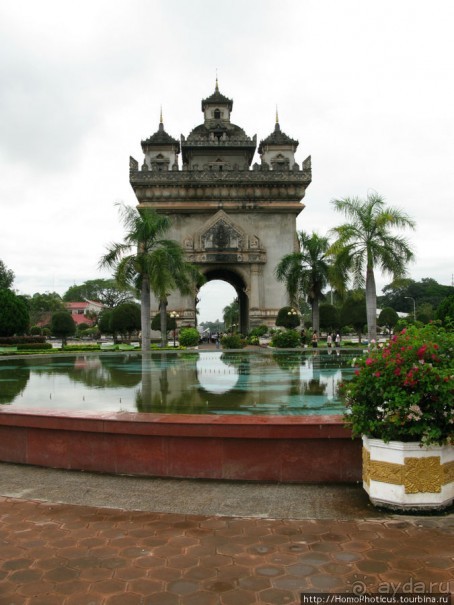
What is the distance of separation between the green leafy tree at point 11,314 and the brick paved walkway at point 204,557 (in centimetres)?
3147

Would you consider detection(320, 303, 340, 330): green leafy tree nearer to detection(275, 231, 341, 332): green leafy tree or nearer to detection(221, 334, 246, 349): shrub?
detection(275, 231, 341, 332): green leafy tree

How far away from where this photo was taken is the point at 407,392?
197 inches

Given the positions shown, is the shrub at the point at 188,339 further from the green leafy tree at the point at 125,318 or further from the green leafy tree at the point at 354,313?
the green leafy tree at the point at 354,313

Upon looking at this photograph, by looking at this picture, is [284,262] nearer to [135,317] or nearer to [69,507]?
[135,317]

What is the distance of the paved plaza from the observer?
3570 mm

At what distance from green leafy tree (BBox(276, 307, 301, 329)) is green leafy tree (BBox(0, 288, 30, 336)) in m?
18.0

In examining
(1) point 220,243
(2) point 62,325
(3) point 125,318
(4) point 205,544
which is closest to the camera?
(4) point 205,544

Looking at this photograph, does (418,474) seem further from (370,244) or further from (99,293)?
(99,293)

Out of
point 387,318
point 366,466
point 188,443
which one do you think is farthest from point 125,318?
point 366,466

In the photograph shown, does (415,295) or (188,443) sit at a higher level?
(415,295)

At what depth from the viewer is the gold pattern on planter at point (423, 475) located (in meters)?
4.88

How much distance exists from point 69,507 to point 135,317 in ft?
124

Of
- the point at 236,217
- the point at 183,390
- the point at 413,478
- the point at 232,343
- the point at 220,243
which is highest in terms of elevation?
the point at 236,217

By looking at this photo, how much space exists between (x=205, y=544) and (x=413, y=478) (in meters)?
1.98
